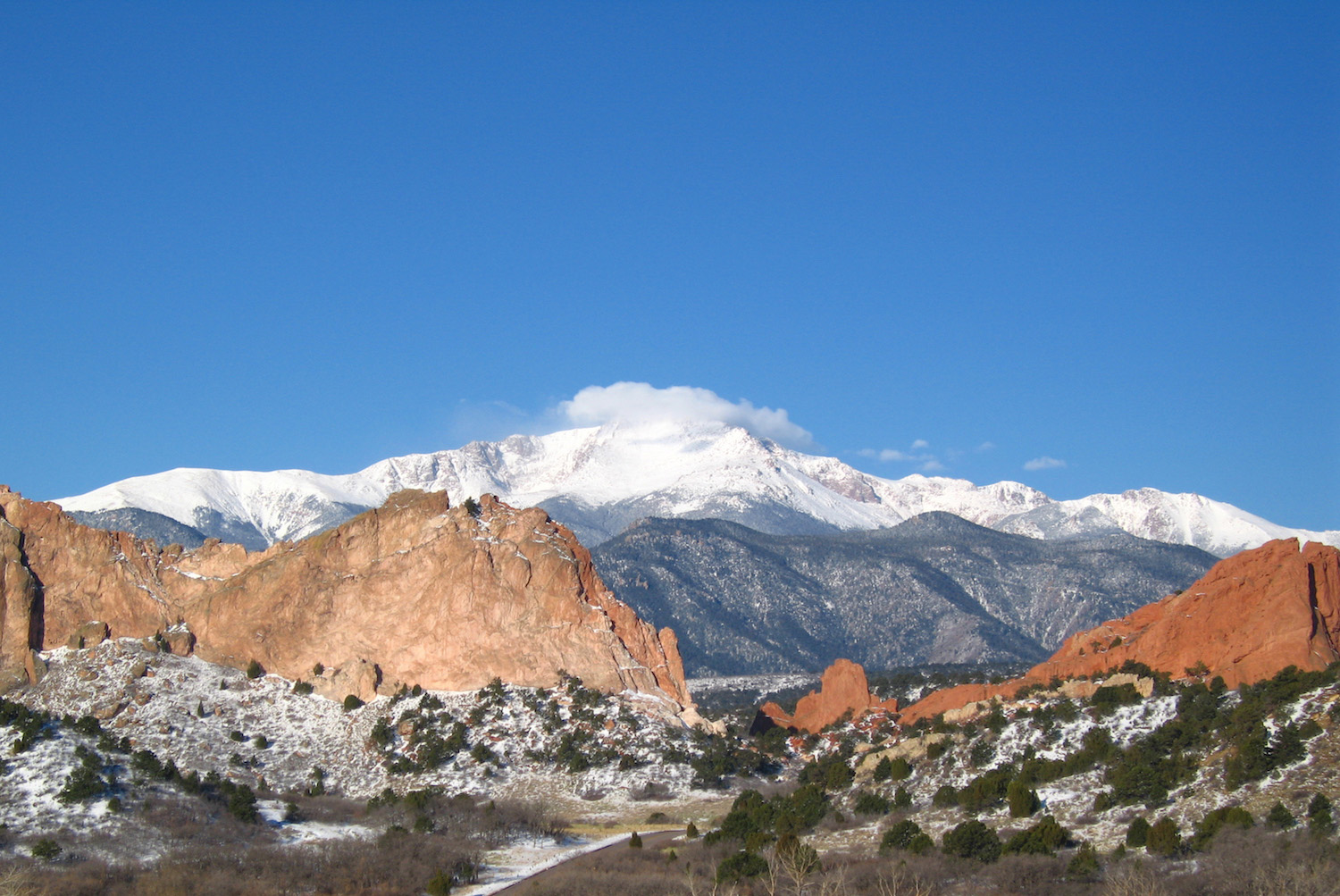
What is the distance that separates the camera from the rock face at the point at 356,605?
92.9 meters

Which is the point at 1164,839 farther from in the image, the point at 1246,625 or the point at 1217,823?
the point at 1246,625

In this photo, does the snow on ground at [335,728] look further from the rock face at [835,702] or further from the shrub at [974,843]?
the shrub at [974,843]

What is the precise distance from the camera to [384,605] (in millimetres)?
93875

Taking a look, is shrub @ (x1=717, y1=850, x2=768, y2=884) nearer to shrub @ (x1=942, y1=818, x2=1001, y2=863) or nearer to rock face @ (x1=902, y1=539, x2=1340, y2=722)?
Answer: shrub @ (x1=942, y1=818, x2=1001, y2=863)

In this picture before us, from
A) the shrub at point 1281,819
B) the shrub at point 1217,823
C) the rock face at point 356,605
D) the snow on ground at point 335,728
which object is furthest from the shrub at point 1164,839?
the rock face at point 356,605

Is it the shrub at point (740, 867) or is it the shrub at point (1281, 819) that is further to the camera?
the shrub at point (740, 867)

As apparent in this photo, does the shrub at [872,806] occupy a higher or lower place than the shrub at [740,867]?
higher

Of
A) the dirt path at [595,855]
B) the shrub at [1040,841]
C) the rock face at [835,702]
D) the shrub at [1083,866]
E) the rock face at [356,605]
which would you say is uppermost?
the rock face at [356,605]

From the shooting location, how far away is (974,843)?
57.1 meters

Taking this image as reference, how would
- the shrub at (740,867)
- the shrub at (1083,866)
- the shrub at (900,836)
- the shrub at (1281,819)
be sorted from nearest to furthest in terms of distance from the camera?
the shrub at (1083,866)
the shrub at (1281,819)
the shrub at (740,867)
the shrub at (900,836)

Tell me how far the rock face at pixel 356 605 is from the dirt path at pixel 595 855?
22.3 metres

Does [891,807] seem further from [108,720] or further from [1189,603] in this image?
[108,720]

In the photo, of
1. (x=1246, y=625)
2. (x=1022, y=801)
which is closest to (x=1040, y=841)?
(x=1022, y=801)

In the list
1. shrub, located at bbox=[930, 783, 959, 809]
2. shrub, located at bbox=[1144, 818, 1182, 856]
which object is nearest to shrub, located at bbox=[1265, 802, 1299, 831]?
shrub, located at bbox=[1144, 818, 1182, 856]
